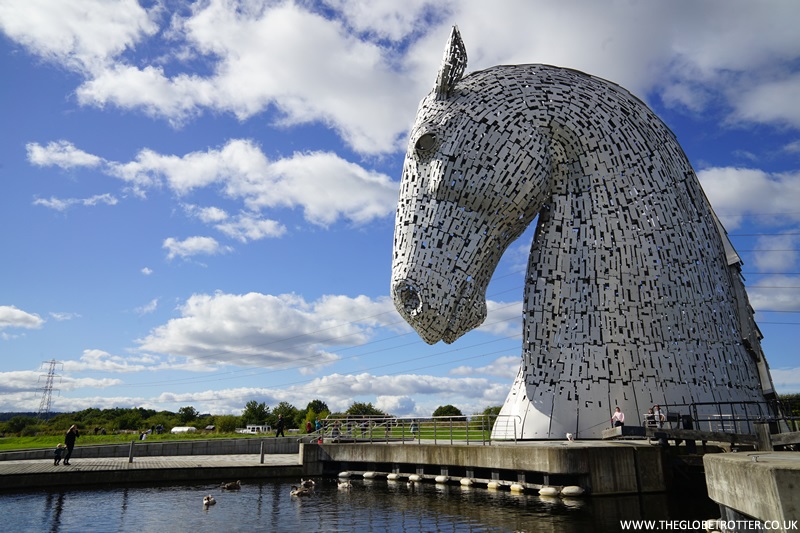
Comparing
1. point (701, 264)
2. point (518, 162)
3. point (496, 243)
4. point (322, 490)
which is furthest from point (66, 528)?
point (701, 264)

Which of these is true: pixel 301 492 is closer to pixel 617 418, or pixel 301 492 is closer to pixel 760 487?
pixel 617 418

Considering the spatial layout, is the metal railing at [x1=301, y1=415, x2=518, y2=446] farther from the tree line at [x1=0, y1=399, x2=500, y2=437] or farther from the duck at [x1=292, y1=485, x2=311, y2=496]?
the tree line at [x1=0, y1=399, x2=500, y2=437]

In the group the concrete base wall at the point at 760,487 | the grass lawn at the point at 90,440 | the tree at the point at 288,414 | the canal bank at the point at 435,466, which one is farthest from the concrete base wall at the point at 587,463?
the tree at the point at 288,414

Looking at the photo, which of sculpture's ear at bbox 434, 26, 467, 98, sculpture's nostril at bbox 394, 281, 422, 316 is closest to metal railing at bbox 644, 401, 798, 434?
sculpture's nostril at bbox 394, 281, 422, 316

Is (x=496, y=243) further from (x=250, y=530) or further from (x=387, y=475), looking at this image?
(x=250, y=530)

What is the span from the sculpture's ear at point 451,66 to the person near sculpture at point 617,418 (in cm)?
780

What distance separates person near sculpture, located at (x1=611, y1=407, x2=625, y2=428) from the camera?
11620mm

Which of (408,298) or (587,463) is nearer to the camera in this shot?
(587,463)

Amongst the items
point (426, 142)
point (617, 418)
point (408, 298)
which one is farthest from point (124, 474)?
point (617, 418)

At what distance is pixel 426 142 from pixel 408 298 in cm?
353

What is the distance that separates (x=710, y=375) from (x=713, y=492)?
7.96 m

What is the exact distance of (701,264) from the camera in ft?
44.7

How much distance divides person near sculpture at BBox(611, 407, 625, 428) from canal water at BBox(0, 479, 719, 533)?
192cm

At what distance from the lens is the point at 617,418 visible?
11.8 m
